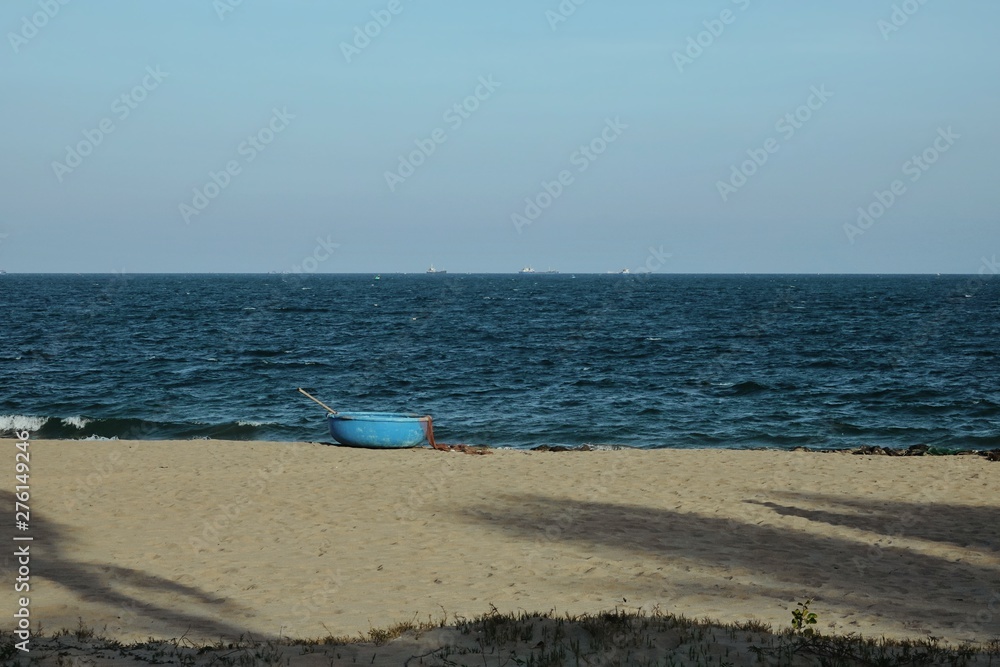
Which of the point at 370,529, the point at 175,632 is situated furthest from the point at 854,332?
the point at 175,632

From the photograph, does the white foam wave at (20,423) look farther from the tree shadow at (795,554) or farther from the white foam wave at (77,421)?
the tree shadow at (795,554)

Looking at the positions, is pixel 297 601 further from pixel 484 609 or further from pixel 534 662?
pixel 534 662

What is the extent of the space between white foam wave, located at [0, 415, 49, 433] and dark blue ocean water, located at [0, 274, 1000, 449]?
0.09m

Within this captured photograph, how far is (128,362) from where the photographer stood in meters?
42.5

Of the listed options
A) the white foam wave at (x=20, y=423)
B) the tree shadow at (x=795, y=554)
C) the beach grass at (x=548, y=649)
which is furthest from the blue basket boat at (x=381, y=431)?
the beach grass at (x=548, y=649)

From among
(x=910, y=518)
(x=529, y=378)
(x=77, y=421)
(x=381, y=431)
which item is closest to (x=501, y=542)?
(x=910, y=518)

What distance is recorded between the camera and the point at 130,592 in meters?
10.1

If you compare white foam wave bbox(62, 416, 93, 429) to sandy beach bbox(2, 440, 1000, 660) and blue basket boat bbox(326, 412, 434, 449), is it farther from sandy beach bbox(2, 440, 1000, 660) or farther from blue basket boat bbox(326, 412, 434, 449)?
blue basket boat bbox(326, 412, 434, 449)

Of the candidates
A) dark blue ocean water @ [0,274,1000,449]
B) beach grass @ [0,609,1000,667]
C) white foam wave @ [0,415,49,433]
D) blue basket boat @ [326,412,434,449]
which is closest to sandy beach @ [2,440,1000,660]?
beach grass @ [0,609,1000,667]

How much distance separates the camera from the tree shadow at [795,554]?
9602 millimetres

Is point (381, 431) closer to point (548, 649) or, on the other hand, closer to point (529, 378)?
point (548, 649)

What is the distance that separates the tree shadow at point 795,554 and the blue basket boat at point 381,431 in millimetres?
7433

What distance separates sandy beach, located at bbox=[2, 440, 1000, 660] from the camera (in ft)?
30.6

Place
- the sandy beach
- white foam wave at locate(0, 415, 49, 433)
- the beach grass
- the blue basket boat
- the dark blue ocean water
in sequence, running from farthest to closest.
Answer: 1. the dark blue ocean water
2. white foam wave at locate(0, 415, 49, 433)
3. the blue basket boat
4. the sandy beach
5. the beach grass
